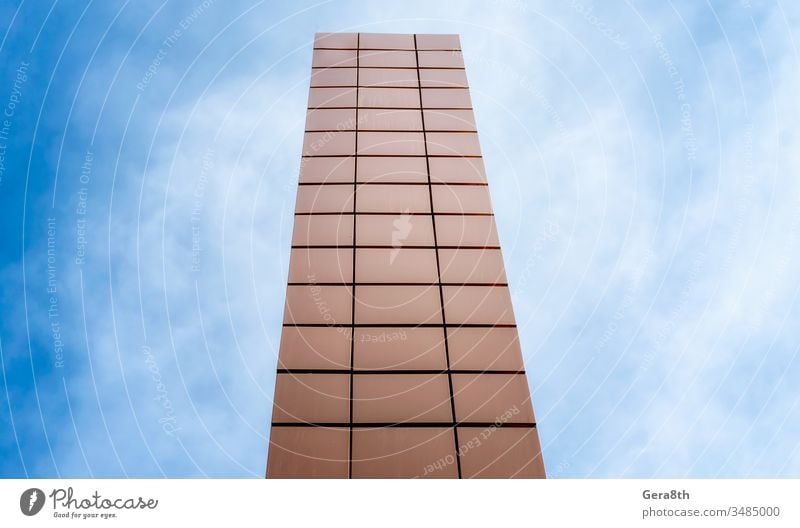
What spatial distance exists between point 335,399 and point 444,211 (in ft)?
10.6

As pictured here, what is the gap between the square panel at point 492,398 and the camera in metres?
5.66

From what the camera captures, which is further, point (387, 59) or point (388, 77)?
point (387, 59)

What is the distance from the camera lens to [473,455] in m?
5.39

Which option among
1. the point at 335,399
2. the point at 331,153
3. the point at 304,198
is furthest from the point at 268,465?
the point at 331,153

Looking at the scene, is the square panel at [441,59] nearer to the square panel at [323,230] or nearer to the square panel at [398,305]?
the square panel at [323,230]

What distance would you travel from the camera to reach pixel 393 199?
25.4ft

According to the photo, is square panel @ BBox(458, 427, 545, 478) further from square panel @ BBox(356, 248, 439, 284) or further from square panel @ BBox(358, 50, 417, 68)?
square panel @ BBox(358, 50, 417, 68)

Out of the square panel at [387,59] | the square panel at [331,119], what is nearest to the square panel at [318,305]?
the square panel at [331,119]

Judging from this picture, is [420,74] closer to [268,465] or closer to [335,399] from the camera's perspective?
[335,399]

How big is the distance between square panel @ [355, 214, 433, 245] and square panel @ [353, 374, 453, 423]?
2.00m

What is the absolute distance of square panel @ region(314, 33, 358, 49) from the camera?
10.8m

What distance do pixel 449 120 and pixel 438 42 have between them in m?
2.90

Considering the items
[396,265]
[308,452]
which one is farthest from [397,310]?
[308,452]

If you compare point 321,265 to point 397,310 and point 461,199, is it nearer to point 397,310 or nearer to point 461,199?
point 397,310
